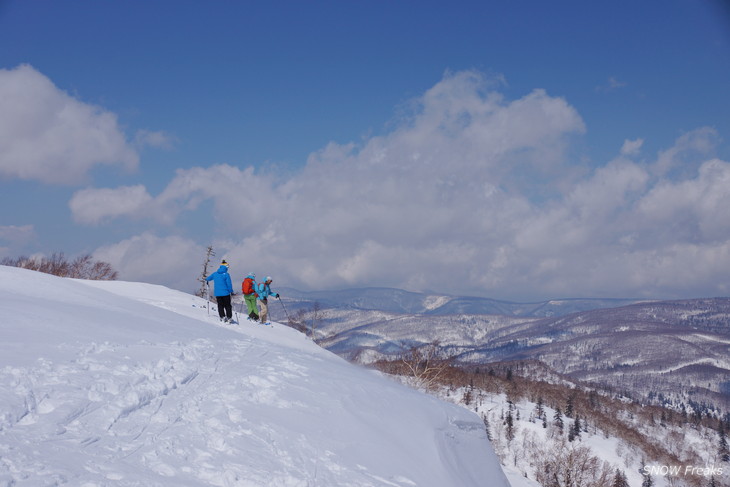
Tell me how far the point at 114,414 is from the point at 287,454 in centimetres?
288

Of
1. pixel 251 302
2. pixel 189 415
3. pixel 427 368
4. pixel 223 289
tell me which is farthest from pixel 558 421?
pixel 189 415

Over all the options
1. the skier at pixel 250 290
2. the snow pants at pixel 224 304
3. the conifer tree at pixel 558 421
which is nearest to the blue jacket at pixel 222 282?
the snow pants at pixel 224 304

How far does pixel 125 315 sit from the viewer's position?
1460 centimetres

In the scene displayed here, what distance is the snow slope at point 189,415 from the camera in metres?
6.25

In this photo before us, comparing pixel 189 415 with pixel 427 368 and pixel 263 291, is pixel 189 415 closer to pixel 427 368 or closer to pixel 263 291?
pixel 263 291

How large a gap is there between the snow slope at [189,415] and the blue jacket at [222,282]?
503 centimetres

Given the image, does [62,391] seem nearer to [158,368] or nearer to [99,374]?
[99,374]

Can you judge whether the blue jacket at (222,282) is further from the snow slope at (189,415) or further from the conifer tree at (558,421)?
the conifer tree at (558,421)

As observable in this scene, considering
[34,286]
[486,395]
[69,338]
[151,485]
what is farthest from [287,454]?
[486,395]

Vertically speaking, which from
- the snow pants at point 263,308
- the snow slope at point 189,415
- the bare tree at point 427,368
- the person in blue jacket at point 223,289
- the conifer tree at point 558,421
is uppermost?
the person in blue jacket at point 223,289

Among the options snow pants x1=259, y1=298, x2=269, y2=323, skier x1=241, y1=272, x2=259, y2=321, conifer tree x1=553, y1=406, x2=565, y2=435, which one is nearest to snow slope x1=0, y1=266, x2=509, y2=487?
skier x1=241, y1=272, x2=259, y2=321

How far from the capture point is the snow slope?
20.5ft

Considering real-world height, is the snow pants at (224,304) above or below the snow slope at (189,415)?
above

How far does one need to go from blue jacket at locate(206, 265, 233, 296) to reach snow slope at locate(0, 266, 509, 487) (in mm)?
5032
